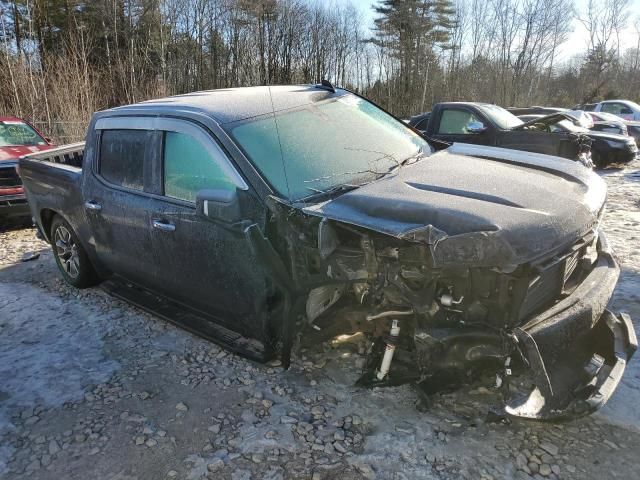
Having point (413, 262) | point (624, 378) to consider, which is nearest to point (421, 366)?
point (413, 262)

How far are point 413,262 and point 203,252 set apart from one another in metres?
1.46

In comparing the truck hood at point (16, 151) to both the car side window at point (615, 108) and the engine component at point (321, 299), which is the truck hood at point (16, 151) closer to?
the engine component at point (321, 299)


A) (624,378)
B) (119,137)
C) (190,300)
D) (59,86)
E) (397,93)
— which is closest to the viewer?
(624,378)

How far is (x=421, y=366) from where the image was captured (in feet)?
8.54

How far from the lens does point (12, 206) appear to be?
7.51 metres

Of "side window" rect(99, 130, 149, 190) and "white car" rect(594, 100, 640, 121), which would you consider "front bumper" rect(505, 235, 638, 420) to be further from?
"white car" rect(594, 100, 640, 121)

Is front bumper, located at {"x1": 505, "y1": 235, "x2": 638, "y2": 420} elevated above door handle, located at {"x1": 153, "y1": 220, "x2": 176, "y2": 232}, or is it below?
below

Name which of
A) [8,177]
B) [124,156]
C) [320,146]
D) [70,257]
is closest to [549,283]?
[320,146]

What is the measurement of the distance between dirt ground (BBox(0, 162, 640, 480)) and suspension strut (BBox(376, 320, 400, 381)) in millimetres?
205

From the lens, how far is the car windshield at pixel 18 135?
29.3ft

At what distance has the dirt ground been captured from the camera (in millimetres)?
2523

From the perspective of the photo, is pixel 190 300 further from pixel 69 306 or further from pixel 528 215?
pixel 528 215

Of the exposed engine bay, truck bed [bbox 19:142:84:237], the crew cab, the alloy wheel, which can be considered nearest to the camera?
the exposed engine bay

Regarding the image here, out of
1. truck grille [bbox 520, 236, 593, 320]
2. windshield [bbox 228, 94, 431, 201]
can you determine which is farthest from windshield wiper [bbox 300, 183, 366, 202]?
truck grille [bbox 520, 236, 593, 320]
